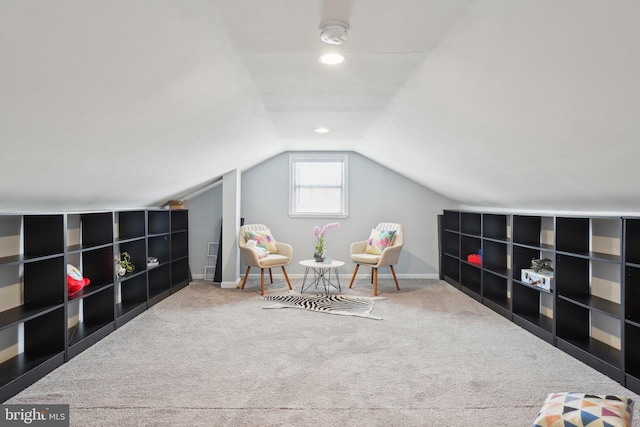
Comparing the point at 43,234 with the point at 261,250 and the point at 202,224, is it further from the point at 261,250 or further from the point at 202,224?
the point at 202,224

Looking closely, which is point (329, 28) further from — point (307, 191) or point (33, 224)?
point (307, 191)

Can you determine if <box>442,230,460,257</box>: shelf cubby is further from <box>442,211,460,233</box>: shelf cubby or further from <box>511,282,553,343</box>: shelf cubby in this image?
<box>511,282,553,343</box>: shelf cubby

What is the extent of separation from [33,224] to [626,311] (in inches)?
171

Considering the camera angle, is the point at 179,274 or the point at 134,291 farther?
the point at 179,274

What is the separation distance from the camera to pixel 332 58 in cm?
275

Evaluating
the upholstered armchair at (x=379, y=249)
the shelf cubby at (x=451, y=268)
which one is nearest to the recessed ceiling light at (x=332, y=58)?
the upholstered armchair at (x=379, y=249)

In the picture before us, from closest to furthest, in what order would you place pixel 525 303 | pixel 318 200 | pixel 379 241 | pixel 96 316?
pixel 96 316, pixel 525 303, pixel 379 241, pixel 318 200

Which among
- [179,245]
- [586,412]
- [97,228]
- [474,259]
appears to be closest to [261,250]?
[179,245]

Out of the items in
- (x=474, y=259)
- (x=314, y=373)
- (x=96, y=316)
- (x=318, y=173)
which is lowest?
(x=314, y=373)

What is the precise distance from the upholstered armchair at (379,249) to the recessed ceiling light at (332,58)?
348cm

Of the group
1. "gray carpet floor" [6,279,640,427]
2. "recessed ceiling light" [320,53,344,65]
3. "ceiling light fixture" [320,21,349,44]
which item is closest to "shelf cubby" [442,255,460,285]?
"gray carpet floor" [6,279,640,427]

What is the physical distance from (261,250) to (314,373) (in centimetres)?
323

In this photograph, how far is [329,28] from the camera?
7.23ft

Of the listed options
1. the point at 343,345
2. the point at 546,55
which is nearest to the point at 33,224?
the point at 343,345
